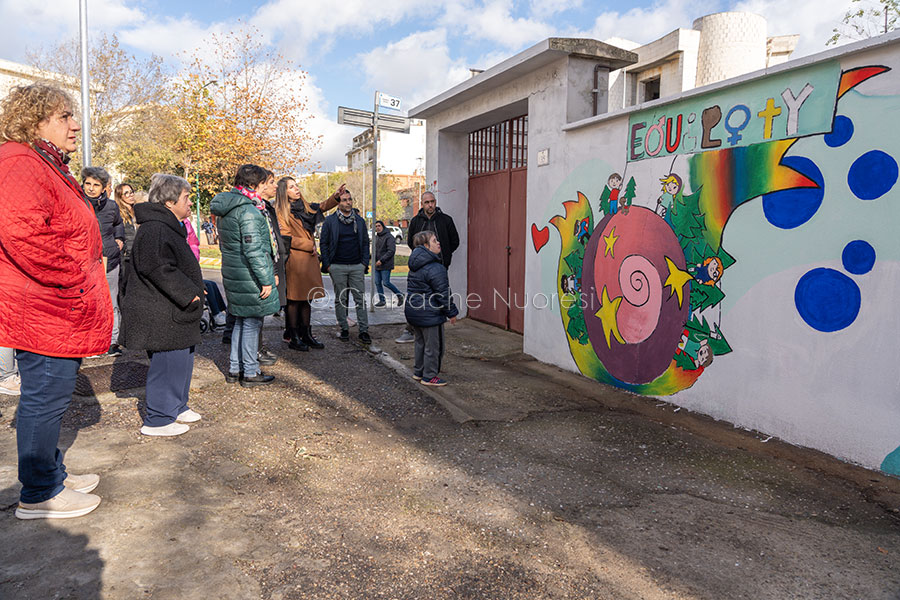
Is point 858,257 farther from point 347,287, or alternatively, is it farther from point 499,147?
point 499,147

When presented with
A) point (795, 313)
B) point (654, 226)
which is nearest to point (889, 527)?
point (795, 313)

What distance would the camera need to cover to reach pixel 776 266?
13.6ft

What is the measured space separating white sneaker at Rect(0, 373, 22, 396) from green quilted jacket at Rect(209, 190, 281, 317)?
188 centimetres

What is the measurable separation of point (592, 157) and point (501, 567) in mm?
4404

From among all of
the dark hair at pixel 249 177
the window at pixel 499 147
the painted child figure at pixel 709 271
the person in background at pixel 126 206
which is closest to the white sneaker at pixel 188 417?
the dark hair at pixel 249 177

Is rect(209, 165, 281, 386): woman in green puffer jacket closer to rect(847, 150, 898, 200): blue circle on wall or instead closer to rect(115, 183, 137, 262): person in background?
rect(115, 183, 137, 262): person in background

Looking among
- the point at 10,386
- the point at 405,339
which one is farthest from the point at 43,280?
the point at 405,339

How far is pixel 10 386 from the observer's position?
195 inches

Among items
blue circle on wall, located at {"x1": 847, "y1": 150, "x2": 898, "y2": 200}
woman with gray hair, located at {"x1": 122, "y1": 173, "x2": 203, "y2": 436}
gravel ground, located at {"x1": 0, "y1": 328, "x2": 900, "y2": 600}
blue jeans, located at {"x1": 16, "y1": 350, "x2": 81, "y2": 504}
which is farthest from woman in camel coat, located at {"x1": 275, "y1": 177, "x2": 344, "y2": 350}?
blue circle on wall, located at {"x1": 847, "y1": 150, "x2": 898, "y2": 200}

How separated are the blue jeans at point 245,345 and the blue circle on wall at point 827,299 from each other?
14.0 ft

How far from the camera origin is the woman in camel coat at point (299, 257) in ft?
21.1

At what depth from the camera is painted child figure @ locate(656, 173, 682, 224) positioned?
4918 millimetres

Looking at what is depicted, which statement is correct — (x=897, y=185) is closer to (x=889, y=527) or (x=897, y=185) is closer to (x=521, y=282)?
(x=889, y=527)

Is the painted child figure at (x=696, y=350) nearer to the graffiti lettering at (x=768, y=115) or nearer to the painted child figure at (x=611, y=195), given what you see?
the painted child figure at (x=611, y=195)
